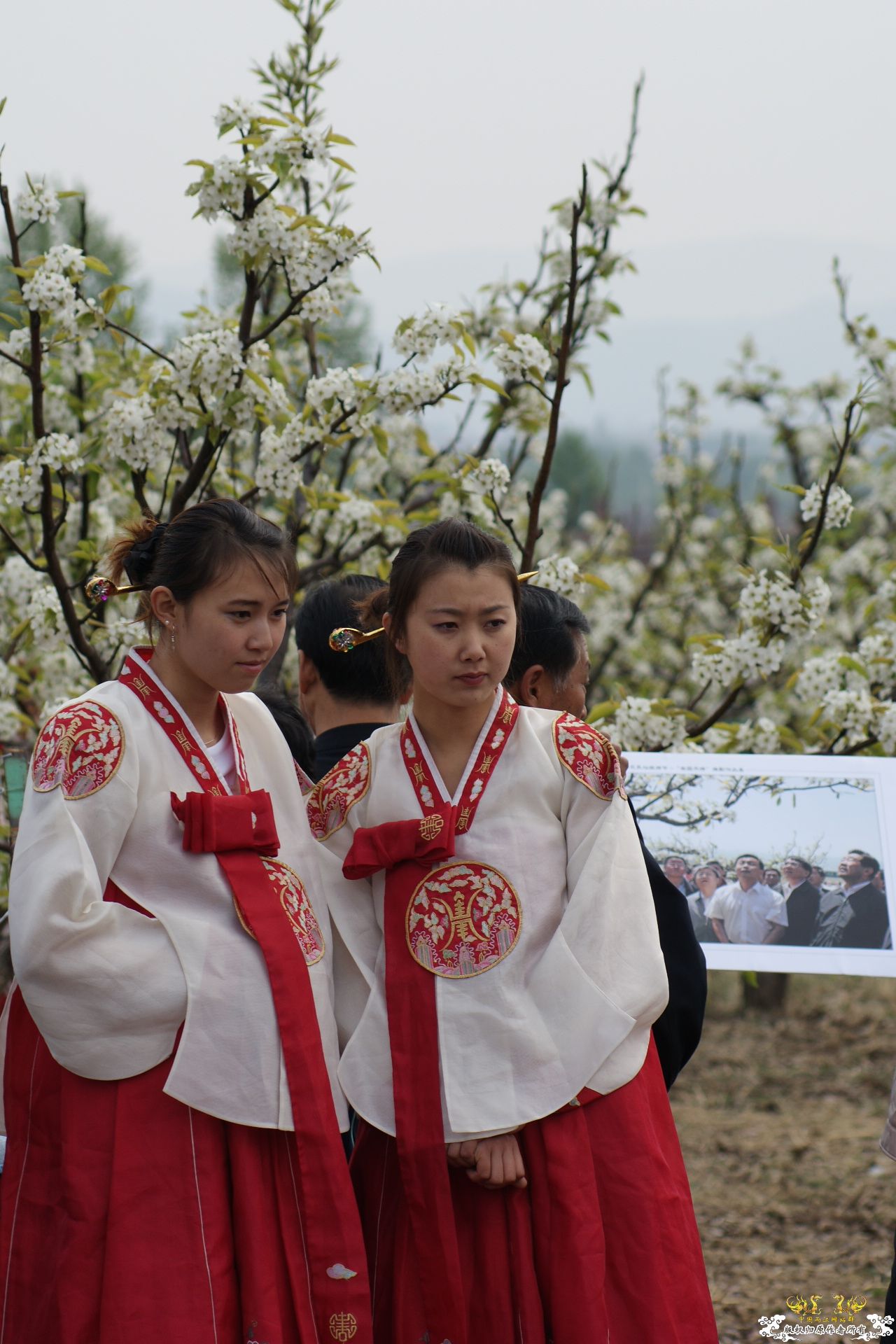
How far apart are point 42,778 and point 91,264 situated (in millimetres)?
1682

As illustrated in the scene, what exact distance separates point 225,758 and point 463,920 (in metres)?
0.45

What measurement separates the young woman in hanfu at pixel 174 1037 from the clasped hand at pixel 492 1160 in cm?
17

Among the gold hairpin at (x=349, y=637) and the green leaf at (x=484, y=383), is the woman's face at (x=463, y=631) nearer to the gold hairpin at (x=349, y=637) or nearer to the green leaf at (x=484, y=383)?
the gold hairpin at (x=349, y=637)

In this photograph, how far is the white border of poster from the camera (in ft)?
8.06

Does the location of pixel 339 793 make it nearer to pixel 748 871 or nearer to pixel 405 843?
pixel 405 843

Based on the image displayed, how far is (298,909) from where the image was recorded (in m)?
1.97

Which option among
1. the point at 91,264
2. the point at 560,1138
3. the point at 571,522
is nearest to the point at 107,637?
the point at 91,264

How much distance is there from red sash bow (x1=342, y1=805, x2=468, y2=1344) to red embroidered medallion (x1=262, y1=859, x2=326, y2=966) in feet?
0.27

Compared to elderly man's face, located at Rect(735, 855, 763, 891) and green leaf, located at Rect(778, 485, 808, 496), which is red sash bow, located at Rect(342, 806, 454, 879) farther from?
green leaf, located at Rect(778, 485, 808, 496)

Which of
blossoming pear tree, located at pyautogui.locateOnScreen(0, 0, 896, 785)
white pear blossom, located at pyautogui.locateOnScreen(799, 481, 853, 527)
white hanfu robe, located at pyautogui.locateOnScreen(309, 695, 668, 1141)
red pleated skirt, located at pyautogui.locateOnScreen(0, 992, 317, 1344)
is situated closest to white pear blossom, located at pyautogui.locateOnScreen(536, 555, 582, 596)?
blossoming pear tree, located at pyautogui.locateOnScreen(0, 0, 896, 785)

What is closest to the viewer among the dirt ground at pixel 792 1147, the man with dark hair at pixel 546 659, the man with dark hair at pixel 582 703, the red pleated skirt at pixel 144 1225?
the red pleated skirt at pixel 144 1225

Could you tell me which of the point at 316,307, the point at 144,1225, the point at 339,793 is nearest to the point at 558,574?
the point at 316,307

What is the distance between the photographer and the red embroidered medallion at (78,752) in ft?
6.05

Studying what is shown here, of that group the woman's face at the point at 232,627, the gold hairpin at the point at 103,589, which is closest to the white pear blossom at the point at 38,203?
the gold hairpin at the point at 103,589
